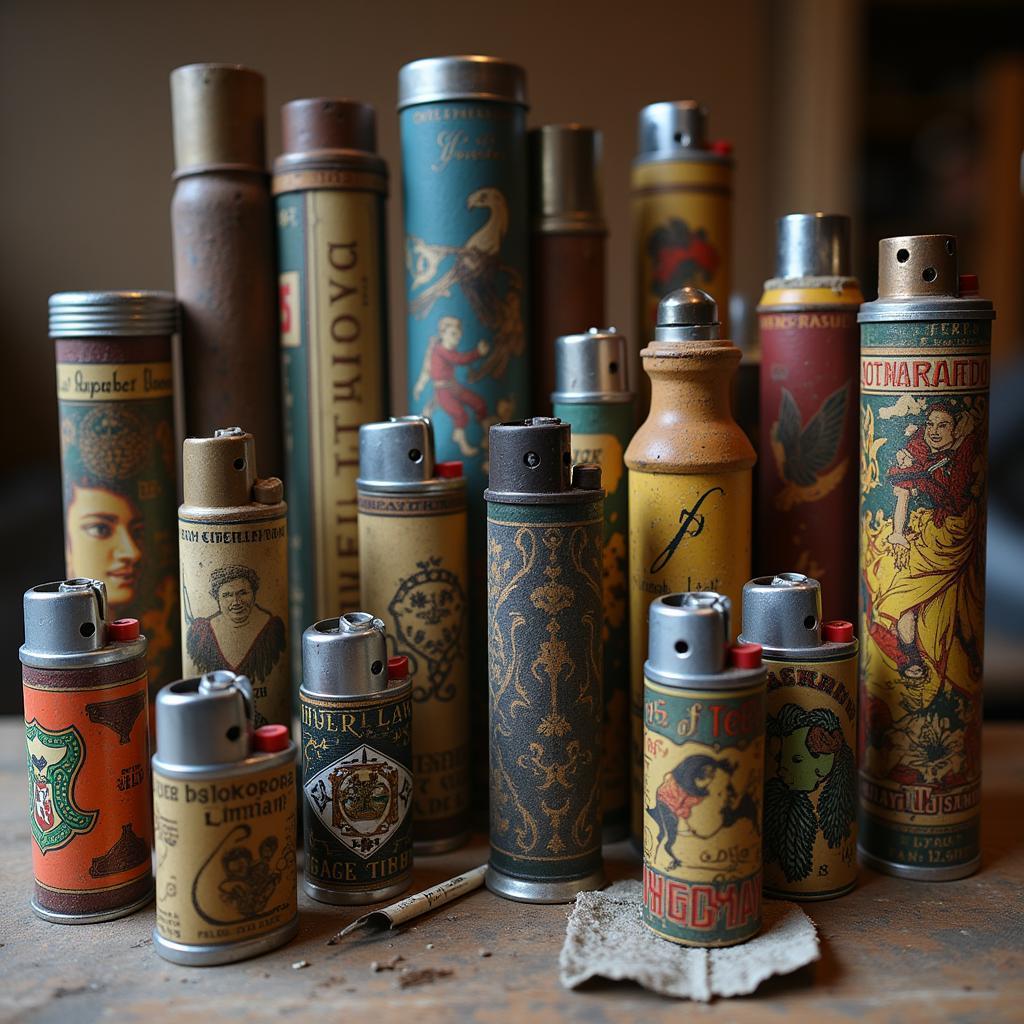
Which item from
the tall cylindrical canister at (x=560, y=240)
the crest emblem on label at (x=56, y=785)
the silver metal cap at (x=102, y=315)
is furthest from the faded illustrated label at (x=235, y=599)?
the tall cylindrical canister at (x=560, y=240)

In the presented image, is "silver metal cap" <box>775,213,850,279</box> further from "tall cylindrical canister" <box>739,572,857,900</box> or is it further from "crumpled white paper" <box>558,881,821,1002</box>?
"crumpled white paper" <box>558,881,821,1002</box>

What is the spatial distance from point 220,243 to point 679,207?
0.42 m

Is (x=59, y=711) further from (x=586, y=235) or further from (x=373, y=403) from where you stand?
(x=586, y=235)

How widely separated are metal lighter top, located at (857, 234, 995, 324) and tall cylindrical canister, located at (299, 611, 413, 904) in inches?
17.6

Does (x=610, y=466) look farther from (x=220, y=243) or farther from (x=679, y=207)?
(x=220, y=243)

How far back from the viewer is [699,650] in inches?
31.9

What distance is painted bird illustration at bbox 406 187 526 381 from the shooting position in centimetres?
107

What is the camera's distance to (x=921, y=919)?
0.89 metres

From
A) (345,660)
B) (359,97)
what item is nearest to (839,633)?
(345,660)

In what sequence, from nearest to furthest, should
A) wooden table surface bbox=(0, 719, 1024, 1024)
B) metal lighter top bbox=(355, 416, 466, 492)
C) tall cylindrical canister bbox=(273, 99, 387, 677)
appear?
wooden table surface bbox=(0, 719, 1024, 1024) < metal lighter top bbox=(355, 416, 466, 492) < tall cylindrical canister bbox=(273, 99, 387, 677)

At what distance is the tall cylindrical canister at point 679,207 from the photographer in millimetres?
1155

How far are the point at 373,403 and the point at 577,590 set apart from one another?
322mm

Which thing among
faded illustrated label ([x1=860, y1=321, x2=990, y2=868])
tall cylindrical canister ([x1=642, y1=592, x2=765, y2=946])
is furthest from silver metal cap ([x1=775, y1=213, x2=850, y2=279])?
tall cylindrical canister ([x1=642, y1=592, x2=765, y2=946])

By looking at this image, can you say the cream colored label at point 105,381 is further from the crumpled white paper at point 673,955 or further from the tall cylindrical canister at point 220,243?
the crumpled white paper at point 673,955
